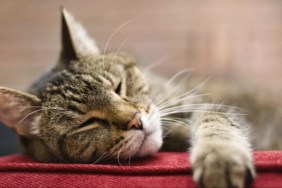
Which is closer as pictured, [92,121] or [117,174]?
[117,174]

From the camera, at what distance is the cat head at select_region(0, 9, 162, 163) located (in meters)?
1.14

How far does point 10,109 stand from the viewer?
130cm

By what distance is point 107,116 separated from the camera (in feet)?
3.81

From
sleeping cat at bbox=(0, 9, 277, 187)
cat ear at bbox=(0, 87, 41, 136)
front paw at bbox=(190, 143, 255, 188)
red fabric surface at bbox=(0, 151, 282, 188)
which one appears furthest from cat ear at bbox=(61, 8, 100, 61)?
front paw at bbox=(190, 143, 255, 188)

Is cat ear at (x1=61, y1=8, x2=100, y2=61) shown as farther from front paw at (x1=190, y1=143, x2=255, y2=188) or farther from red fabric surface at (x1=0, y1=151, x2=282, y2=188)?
front paw at (x1=190, y1=143, x2=255, y2=188)

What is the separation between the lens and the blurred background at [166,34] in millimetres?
3047

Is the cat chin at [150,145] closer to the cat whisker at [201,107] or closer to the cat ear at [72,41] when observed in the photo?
the cat whisker at [201,107]

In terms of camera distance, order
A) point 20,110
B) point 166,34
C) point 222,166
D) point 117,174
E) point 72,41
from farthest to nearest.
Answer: point 166,34, point 72,41, point 20,110, point 117,174, point 222,166

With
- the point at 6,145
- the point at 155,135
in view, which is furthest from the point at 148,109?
the point at 6,145

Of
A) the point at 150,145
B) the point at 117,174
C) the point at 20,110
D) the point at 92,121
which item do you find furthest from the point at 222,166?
the point at 20,110

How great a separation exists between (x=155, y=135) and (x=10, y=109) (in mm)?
459

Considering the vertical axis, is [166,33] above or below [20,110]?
above

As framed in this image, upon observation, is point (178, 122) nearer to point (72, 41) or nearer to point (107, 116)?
point (107, 116)

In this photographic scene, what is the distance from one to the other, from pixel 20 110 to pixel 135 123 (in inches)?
15.9
